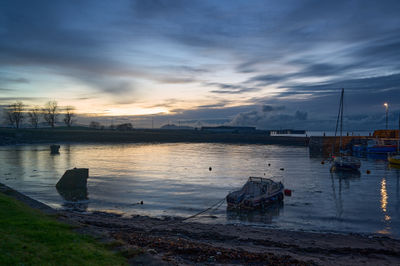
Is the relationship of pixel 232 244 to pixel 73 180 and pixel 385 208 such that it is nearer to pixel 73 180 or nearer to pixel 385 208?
pixel 385 208

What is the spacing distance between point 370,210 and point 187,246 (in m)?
21.8

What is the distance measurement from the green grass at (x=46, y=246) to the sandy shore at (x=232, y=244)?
1.18 meters

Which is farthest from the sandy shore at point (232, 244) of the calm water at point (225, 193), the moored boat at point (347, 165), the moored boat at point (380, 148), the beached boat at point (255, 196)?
the moored boat at point (380, 148)

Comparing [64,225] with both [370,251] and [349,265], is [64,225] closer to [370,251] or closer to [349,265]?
[349,265]

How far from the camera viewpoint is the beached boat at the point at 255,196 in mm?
28234

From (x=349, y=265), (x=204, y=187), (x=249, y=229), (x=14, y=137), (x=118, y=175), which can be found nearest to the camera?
(x=349, y=265)

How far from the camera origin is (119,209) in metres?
27.8

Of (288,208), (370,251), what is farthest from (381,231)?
(288,208)

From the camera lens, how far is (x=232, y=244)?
17438 mm

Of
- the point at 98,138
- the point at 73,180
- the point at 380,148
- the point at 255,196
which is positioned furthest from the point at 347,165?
the point at 98,138

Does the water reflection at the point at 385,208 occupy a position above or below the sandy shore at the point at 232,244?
below

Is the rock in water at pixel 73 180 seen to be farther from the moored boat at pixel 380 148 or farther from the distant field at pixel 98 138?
the distant field at pixel 98 138

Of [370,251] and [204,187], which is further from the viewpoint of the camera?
[204,187]

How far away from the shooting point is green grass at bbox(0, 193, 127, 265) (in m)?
9.76
